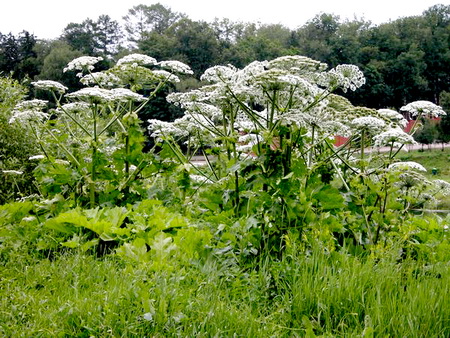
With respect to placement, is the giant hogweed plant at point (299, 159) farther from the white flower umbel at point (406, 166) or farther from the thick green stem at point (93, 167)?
the thick green stem at point (93, 167)

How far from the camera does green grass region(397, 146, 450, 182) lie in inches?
1298

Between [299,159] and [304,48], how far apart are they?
223 ft

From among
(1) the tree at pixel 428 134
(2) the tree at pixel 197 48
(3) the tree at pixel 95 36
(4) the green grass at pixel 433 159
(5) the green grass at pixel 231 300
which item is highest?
(3) the tree at pixel 95 36

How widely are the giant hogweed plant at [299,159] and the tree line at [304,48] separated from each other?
155 feet

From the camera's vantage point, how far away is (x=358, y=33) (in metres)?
70.4

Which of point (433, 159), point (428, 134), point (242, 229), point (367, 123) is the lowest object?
point (433, 159)

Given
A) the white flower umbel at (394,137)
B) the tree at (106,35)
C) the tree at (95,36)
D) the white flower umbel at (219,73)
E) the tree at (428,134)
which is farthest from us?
the tree at (106,35)

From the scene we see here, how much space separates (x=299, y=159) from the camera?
3.91m

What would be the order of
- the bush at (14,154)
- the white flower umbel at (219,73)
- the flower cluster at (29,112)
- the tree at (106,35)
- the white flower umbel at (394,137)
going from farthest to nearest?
the tree at (106,35), the bush at (14,154), the flower cluster at (29,112), the white flower umbel at (219,73), the white flower umbel at (394,137)

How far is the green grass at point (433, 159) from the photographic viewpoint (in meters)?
33.0

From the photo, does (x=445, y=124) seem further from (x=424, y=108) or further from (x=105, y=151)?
(x=105, y=151)

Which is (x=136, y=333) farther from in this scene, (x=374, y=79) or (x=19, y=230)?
(x=374, y=79)

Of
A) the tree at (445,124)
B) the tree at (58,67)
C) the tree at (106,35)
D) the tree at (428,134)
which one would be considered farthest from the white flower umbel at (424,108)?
the tree at (106,35)

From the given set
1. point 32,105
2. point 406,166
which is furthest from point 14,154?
point 406,166
